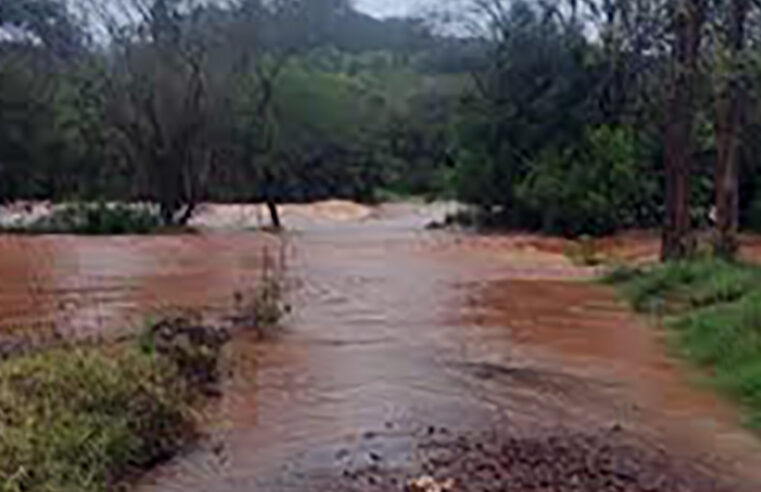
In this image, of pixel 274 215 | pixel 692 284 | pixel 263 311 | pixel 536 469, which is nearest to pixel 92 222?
pixel 274 215

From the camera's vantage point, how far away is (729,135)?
2145 cm

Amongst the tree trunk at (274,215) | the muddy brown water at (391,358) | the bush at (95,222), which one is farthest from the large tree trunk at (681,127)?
the tree trunk at (274,215)

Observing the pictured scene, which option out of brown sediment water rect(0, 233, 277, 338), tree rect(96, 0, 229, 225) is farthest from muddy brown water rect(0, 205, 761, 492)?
tree rect(96, 0, 229, 225)

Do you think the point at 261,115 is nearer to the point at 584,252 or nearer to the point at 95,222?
the point at 95,222

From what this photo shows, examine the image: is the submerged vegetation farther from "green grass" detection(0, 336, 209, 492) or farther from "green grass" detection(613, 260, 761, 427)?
"green grass" detection(613, 260, 761, 427)

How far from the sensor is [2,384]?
28.5 ft

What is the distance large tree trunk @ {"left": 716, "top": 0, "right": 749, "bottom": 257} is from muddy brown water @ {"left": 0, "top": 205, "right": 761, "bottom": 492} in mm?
2272

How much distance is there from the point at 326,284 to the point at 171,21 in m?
21.0

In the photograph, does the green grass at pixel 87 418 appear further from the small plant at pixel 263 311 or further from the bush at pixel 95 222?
the bush at pixel 95 222

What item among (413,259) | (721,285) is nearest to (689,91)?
(721,285)

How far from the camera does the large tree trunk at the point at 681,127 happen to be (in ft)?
70.4

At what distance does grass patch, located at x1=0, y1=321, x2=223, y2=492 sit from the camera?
287 inches

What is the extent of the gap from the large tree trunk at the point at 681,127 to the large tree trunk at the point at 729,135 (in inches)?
24.8

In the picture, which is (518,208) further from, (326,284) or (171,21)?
(326,284)
